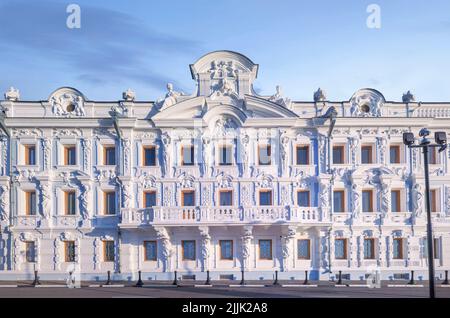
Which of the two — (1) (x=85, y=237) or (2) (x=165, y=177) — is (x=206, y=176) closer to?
(2) (x=165, y=177)

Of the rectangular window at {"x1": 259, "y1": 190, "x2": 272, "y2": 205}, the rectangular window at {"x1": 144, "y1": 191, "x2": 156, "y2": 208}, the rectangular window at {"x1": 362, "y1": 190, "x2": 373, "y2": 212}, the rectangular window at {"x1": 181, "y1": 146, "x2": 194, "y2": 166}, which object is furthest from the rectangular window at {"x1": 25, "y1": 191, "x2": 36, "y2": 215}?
the rectangular window at {"x1": 362, "y1": 190, "x2": 373, "y2": 212}

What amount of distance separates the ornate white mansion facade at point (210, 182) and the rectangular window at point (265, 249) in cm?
8

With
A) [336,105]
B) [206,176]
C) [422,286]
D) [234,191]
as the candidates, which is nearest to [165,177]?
[206,176]

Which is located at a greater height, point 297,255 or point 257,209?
point 257,209

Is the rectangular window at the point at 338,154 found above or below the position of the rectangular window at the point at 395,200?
above

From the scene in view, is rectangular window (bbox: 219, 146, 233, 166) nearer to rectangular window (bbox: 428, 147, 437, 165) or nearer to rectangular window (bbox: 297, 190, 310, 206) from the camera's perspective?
rectangular window (bbox: 297, 190, 310, 206)

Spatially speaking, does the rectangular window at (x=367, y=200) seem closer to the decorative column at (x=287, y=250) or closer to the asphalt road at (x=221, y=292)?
the decorative column at (x=287, y=250)

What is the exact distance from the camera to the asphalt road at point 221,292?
16906 millimetres

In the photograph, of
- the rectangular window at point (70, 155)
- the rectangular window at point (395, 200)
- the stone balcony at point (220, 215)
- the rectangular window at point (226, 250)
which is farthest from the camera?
the rectangular window at point (395, 200)

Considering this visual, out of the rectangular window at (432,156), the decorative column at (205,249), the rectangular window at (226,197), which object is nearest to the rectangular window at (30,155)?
the decorative column at (205,249)

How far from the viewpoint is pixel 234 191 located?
23.0m

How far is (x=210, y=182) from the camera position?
23.0 metres
